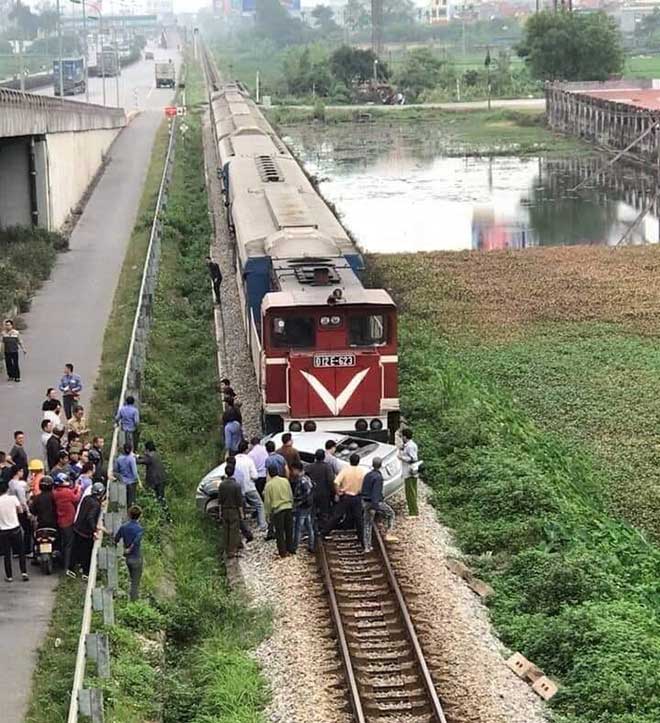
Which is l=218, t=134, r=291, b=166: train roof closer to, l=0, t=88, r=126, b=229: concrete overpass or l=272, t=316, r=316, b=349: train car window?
l=0, t=88, r=126, b=229: concrete overpass

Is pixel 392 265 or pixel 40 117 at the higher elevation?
pixel 40 117

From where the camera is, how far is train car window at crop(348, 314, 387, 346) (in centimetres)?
1945

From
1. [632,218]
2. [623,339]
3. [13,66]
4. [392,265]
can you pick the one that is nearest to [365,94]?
[13,66]

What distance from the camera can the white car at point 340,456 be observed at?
1803cm

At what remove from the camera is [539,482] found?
18953mm

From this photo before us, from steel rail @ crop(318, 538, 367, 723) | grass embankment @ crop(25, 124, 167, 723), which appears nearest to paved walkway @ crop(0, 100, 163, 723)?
grass embankment @ crop(25, 124, 167, 723)

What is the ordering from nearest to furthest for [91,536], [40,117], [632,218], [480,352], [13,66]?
1. [91,536]
2. [480,352]
3. [40,117]
4. [632,218]
5. [13,66]

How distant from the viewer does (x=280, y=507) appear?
53.8 ft

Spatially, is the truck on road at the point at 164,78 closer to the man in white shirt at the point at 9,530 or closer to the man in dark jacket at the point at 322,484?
the man in dark jacket at the point at 322,484

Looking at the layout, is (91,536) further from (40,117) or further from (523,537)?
(40,117)

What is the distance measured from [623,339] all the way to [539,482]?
12.3 metres

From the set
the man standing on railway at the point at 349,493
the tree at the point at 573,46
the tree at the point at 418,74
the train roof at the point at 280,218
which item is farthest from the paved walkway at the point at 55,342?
the tree at the point at 418,74

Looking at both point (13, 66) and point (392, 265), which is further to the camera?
point (13, 66)

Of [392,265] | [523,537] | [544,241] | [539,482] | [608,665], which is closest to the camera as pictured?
[608,665]
